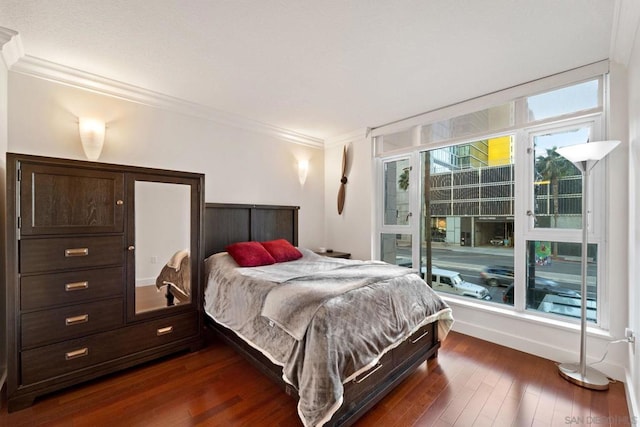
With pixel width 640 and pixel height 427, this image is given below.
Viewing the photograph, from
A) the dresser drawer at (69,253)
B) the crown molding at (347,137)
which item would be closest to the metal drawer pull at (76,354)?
the dresser drawer at (69,253)

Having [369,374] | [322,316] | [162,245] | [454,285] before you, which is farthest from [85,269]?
[454,285]

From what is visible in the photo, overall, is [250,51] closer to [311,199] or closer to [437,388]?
[311,199]

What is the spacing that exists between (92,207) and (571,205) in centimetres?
394

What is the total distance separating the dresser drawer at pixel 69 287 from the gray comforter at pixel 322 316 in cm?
79

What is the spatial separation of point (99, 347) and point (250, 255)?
1337mm

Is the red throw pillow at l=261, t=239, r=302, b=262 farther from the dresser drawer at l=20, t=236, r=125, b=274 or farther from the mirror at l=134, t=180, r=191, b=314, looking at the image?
the dresser drawer at l=20, t=236, r=125, b=274

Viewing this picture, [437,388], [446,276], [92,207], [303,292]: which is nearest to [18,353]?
[92,207]

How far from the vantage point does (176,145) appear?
3.05 metres

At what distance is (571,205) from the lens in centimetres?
245

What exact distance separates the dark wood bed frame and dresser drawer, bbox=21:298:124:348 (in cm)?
87

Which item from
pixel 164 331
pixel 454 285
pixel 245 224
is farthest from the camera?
pixel 245 224

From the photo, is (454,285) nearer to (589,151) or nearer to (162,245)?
(589,151)

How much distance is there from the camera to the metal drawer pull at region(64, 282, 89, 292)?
1.96m

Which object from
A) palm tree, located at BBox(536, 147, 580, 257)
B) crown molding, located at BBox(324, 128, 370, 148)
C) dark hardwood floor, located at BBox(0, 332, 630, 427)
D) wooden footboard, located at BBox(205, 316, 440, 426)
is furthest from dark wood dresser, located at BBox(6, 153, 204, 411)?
palm tree, located at BBox(536, 147, 580, 257)
